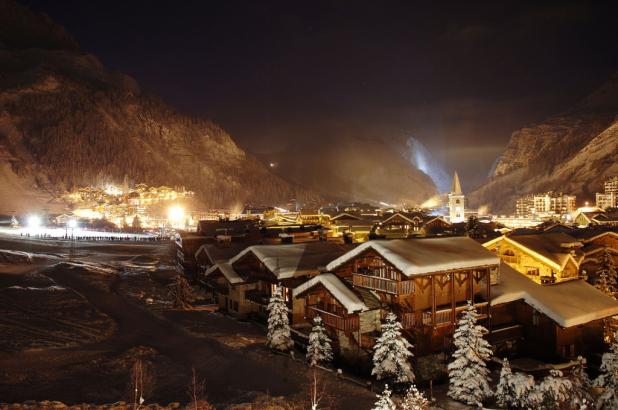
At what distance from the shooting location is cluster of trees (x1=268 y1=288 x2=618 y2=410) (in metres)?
15.2

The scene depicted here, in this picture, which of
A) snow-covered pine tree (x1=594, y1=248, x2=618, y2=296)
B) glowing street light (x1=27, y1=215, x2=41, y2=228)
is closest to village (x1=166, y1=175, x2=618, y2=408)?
snow-covered pine tree (x1=594, y1=248, x2=618, y2=296)

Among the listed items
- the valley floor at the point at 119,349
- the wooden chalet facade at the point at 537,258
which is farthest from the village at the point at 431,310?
the wooden chalet facade at the point at 537,258

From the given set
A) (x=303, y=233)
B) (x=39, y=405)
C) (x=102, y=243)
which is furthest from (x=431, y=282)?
(x=102, y=243)

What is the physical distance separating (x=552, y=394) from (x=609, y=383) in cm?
386

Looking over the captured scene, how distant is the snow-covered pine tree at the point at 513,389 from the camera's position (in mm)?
16328

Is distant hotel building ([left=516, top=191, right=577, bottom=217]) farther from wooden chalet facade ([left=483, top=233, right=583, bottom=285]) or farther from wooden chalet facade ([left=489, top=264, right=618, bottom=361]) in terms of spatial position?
wooden chalet facade ([left=489, top=264, right=618, bottom=361])

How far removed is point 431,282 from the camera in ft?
72.8

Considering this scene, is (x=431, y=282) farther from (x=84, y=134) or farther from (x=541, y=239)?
(x=84, y=134)

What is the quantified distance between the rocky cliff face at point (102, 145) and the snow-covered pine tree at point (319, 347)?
11876 centimetres

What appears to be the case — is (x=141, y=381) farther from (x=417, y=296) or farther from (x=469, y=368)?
(x=469, y=368)

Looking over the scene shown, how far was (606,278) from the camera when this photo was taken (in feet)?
123

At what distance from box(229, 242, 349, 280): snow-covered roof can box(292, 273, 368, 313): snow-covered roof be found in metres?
2.49

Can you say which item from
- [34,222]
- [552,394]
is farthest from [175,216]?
[552,394]

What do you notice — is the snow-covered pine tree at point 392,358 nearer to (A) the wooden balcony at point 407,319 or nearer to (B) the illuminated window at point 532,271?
(A) the wooden balcony at point 407,319
